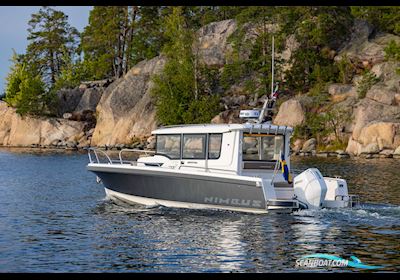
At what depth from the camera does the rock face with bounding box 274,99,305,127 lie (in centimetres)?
5972

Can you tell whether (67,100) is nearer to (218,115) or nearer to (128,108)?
(128,108)

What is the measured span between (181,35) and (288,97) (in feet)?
46.0

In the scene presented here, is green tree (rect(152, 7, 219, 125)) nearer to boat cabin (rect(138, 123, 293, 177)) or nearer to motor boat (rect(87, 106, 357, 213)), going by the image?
motor boat (rect(87, 106, 357, 213))

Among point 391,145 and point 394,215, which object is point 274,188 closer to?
point 394,215

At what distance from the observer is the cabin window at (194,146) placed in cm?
2228

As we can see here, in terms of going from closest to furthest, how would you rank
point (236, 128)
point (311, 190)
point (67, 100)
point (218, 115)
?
point (311, 190) < point (236, 128) < point (218, 115) < point (67, 100)

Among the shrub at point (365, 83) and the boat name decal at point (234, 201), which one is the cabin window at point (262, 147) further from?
the shrub at point (365, 83)

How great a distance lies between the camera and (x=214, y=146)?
22047mm

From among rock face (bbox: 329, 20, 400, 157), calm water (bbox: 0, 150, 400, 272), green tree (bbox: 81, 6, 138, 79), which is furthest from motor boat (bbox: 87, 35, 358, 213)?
green tree (bbox: 81, 6, 138, 79)

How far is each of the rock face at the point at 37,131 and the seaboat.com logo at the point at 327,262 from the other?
2456 inches

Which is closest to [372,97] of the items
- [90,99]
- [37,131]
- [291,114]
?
[291,114]

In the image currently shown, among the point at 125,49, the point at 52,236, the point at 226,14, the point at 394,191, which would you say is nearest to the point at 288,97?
the point at 226,14

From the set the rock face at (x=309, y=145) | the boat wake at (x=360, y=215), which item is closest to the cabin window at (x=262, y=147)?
the boat wake at (x=360, y=215)

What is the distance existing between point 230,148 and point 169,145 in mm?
2539
